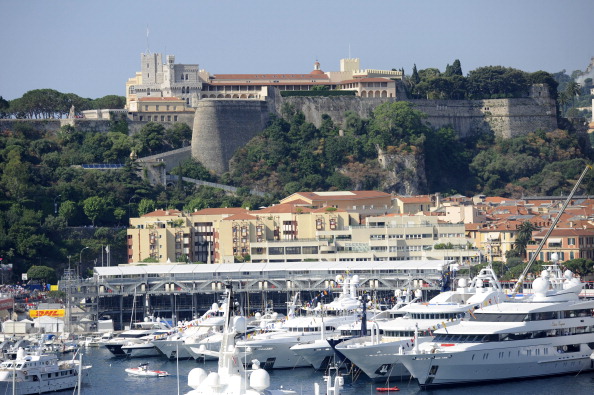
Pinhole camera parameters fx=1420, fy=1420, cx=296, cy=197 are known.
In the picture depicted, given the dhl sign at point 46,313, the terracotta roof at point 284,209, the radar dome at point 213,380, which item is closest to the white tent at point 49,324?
the dhl sign at point 46,313

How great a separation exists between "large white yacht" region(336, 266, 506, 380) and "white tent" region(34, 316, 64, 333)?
936 inches

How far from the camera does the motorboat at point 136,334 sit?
71438 millimetres

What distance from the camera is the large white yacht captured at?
58031mm

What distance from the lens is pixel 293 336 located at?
64.2 m

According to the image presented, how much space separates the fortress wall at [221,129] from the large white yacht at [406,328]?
5319 centimetres

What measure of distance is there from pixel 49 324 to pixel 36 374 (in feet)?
68.6

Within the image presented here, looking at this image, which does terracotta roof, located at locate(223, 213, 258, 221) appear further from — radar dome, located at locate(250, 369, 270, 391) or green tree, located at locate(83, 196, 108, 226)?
radar dome, located at locate(250, 369, 270, 391)

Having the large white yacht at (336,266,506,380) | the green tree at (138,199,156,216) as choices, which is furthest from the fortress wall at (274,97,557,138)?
the large white yacht at (336,266,506,380)

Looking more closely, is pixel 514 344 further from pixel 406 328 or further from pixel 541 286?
pixel 406 328

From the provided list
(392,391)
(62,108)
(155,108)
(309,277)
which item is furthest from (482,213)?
(392,391)

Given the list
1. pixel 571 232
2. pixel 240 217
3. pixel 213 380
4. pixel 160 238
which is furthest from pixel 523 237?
pixel 213 380

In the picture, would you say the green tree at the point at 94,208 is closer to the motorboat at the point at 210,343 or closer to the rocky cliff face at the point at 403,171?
the rocky cliff face at the point at 403,171

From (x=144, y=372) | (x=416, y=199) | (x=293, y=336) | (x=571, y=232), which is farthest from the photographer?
(x=416, y=199)

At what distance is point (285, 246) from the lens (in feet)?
304
